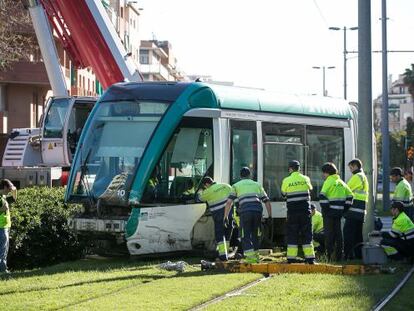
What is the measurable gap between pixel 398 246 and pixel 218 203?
3.42 metres

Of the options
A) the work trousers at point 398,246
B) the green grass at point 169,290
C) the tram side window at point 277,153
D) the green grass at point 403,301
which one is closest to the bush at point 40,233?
the green grass at point 169,290

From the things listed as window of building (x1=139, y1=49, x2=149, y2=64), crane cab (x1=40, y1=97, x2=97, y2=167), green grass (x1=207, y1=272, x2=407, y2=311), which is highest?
window of building (x1=139, y1=49, x2=149, y2=64)

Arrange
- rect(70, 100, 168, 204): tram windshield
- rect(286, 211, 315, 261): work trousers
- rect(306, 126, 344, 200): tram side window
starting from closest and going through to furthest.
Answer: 1. rect(286, 211, 315, 261): work trousers
2. rect(70, 100, 168, 204): tram windshield
3. rect(306, 126, 344, 200): tram side window

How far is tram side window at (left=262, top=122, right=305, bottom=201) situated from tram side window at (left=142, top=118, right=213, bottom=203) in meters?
→ 1.85

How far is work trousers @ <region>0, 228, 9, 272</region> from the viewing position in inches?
558

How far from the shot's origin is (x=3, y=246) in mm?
14219

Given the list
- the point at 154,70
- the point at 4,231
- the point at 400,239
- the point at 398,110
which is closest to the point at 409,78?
the point at 154,70

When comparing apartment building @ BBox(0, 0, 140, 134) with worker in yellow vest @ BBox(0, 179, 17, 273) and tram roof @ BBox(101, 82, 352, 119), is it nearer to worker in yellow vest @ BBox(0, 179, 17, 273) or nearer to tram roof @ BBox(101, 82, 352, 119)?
tram roof @ BBox(101, 82, 352, 119)

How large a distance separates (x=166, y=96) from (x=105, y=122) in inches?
53.8

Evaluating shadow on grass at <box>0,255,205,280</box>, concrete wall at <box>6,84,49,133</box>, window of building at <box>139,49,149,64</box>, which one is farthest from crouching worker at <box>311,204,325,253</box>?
window of building at <box>139,49,149,64</box>

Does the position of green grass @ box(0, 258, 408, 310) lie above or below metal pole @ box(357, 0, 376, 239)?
below

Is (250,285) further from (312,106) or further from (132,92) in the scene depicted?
(312,106)

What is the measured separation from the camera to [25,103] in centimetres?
4859

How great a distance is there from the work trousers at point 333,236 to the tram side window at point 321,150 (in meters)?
2.98
